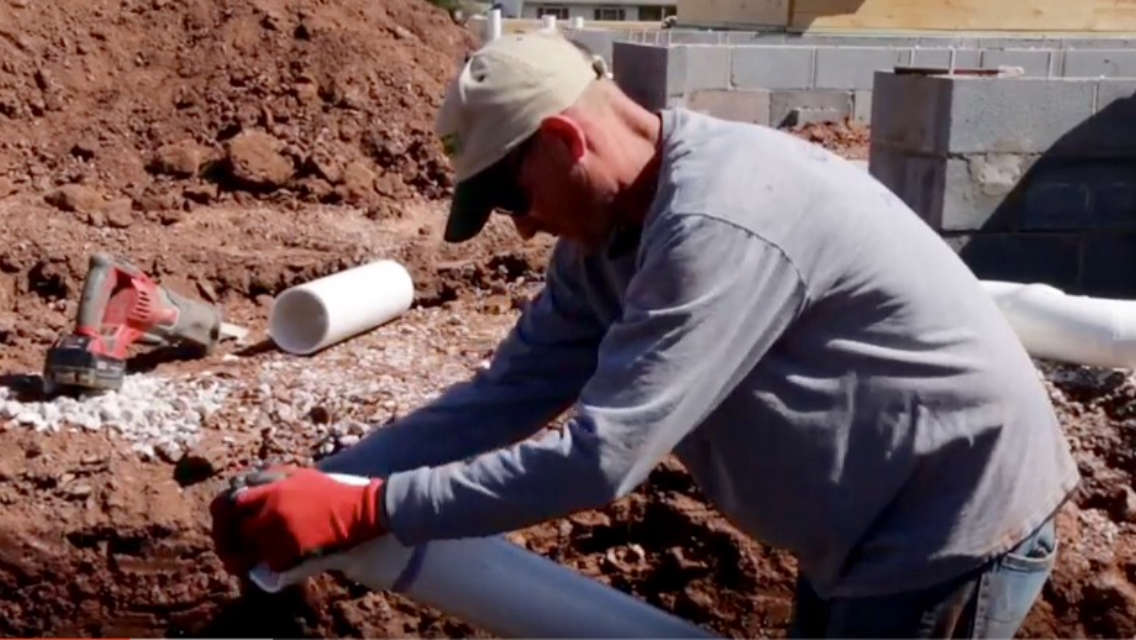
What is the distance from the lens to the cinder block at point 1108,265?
16.1 feet

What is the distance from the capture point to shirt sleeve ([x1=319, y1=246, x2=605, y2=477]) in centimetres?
229

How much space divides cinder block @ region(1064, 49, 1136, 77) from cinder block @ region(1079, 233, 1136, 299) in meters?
3.54

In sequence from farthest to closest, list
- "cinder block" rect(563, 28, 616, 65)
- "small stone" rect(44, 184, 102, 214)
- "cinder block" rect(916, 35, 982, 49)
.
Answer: "cinder block" rect(916, 35, 982, 49) < "cinder block" rect(563, 28, 616, 65) < "small stone" rect(44, 184, 102, 214)

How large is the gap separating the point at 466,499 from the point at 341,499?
0.56 ft

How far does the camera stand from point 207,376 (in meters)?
4.54

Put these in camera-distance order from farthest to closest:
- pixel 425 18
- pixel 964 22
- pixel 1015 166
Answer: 1. pixel 964 22
2. pixel 425 18
3. pixel 1015 166

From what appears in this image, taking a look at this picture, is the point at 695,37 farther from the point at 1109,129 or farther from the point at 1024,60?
the point at 1109,129

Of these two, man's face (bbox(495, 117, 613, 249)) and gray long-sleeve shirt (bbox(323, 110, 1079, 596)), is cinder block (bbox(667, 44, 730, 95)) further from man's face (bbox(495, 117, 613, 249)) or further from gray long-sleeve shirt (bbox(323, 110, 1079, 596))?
man's face (bbox(495, 117, 613, 249))

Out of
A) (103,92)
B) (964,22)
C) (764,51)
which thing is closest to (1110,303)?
(764,51)

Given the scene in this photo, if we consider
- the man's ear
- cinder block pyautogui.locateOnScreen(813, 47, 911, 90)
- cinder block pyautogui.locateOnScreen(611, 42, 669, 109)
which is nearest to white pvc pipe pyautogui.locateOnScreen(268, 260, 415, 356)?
cinder block pyautogui.locateOnScreen(611, 42, 669, 109)

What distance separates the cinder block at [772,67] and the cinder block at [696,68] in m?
0.11

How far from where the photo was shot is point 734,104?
25.5ft

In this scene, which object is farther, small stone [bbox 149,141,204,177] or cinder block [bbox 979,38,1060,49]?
cinder block [bbox 979,38,1060,49]

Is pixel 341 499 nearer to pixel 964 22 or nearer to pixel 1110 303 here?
pixel 1110 303
